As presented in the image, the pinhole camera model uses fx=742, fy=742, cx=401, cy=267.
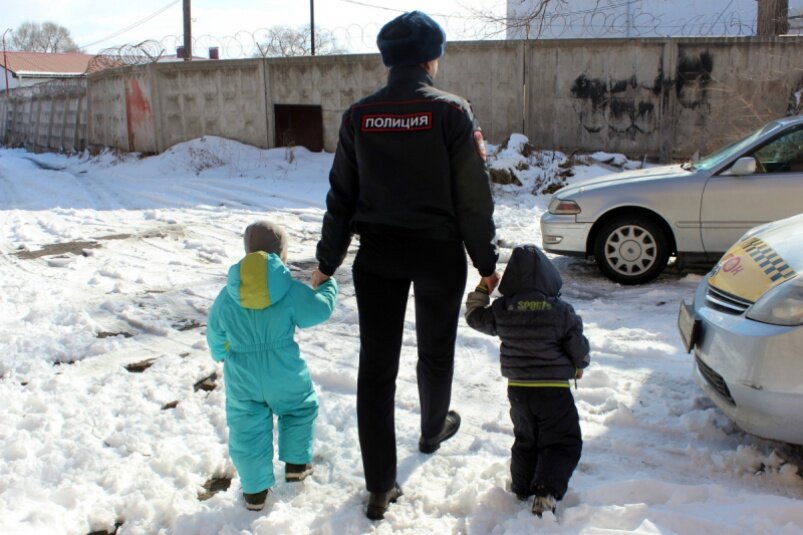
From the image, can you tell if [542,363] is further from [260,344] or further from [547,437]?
[260,344]

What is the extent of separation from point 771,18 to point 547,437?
13666 mm

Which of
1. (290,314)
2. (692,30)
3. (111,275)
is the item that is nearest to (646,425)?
(290,314)

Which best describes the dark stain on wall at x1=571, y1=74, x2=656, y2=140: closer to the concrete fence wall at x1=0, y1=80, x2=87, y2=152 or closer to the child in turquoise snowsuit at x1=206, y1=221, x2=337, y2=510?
the child in turquoise snowsuit at x1=206, y1=221, x2=337, y2=510

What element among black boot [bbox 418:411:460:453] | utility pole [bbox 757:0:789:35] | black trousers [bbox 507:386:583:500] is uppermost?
utility pole [bbox 757:0:789:35]

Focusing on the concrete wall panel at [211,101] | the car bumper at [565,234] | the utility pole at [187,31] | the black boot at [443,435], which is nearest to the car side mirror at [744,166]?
the car bumper at [565,234]

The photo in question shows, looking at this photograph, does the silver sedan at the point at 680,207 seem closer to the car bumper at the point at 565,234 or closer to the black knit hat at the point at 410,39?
Result: the car bumper at the point at 565,234

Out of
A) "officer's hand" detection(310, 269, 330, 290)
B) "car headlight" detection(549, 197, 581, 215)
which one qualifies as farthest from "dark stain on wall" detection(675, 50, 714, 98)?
"officer's hand" detection(310, 269, 330, 290)

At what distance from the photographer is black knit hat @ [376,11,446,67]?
9.61ft

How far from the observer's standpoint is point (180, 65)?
17.1 metres

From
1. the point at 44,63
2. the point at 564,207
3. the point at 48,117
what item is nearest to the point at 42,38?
the point at 44,63

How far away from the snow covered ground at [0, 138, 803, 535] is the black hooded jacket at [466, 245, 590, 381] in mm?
573

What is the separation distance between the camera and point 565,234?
7.14 metres

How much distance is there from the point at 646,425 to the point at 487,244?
1.64 meters

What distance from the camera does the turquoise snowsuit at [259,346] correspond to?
3.13 metres
